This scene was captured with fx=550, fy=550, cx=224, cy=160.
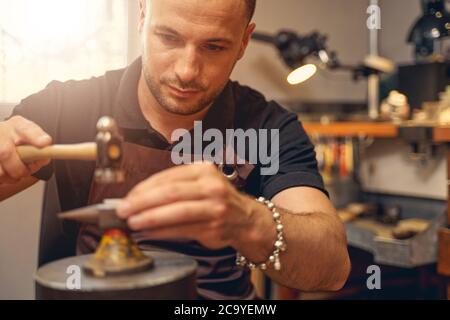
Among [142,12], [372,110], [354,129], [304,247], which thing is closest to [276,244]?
[304,247]

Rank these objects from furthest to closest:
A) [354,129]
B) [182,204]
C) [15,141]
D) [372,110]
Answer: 1. [372,110]
2. [354,129]
3. [15,141]
4. [182,204]

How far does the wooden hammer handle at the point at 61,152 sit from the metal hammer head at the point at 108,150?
3 cm

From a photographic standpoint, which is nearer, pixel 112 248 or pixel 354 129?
pixel 112 248

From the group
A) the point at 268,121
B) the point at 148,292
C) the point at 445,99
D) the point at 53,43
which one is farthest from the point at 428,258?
the point at 148,292

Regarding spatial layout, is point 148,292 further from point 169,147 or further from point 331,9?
point 331,9

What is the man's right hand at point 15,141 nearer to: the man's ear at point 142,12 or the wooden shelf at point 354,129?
the man's ear at point 142,12

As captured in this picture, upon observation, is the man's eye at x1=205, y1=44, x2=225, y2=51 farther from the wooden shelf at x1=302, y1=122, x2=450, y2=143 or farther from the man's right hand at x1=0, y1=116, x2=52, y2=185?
the wooden shelf at x1=302, y1=122, x2=450, y2=143

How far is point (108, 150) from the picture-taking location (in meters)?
0.62

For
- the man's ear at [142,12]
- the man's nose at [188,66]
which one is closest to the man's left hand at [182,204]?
the man's nose at [188,66]

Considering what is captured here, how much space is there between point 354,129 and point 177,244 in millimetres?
1409

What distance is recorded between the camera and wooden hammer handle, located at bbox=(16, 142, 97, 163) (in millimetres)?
667

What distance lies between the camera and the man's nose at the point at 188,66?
944mm

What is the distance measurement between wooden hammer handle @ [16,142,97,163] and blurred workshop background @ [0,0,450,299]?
0.58 m

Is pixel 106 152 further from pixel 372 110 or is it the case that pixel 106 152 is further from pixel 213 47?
pixel 372 110
